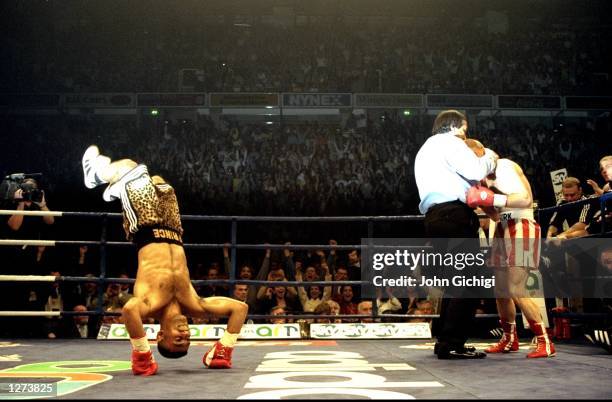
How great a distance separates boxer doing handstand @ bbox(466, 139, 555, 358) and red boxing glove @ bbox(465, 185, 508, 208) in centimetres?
1

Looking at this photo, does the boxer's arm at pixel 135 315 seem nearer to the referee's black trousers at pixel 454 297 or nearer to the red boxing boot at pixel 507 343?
the referee's black trousers at pixel 454 297

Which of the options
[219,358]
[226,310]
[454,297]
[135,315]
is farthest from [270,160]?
[135,315]

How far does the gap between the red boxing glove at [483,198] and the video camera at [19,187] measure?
361 centimetres

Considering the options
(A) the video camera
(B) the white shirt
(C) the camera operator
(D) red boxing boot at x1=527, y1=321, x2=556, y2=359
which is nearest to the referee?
(B) the white shirt

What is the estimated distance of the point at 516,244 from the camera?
3293 mm

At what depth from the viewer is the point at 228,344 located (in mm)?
2807

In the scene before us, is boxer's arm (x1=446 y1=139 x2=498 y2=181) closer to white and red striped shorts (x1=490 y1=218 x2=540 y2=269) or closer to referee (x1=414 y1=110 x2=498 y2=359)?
referee (x1=414 y1=110 x2=498 y2=359)

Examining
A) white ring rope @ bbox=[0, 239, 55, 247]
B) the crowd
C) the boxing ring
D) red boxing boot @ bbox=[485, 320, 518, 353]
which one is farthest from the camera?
the crowd

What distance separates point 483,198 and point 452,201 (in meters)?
0.17

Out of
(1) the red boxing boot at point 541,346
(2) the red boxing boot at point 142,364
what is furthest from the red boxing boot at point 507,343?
(2) the red boxing boot at point 142,364

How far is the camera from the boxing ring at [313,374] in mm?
1957

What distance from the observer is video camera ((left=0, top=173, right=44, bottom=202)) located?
4969 millimetres

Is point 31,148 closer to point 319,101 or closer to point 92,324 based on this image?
point 319,101

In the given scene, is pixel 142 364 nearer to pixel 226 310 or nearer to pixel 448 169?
pixel 226 310
